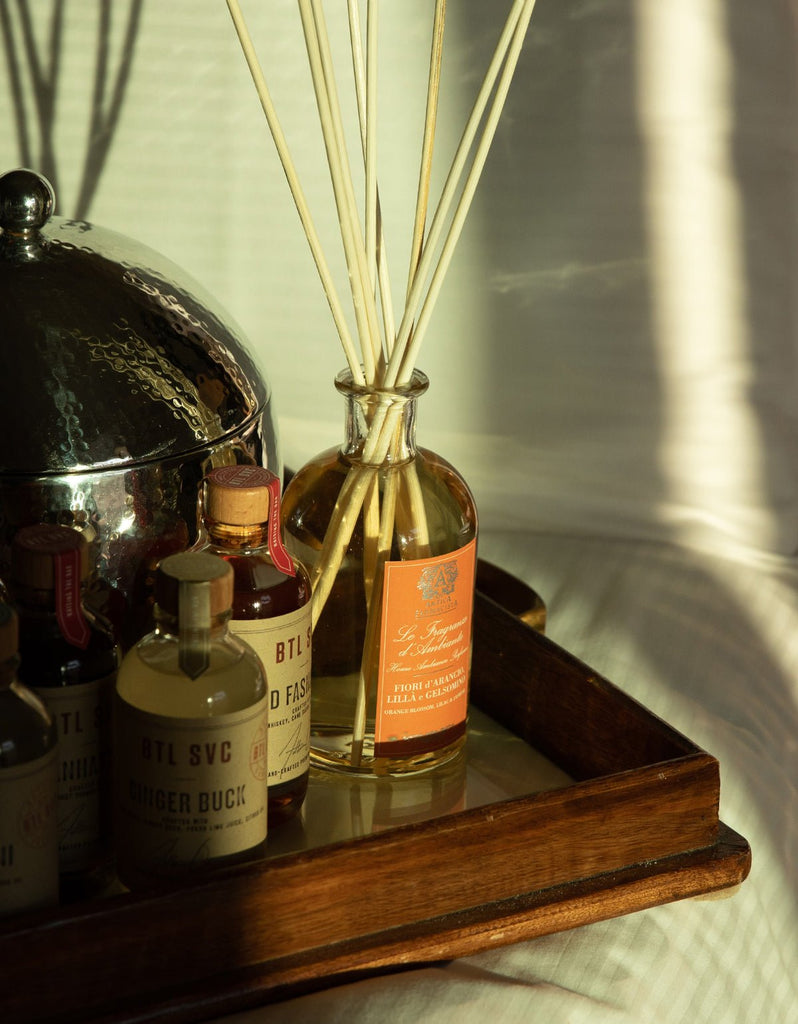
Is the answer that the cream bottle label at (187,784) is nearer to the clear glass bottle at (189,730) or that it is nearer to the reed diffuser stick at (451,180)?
the clear glass bottle at (189,730)

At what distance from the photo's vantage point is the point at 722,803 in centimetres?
69

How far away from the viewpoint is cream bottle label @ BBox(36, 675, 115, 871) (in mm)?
460

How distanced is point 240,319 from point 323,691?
0.49m

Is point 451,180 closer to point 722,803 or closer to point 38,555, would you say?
point 38,555

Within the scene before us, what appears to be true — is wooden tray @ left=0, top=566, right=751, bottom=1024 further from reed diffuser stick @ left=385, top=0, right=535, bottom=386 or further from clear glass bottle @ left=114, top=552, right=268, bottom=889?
reed diffuser stick @ left=385, top=0, right=535, bottom=386

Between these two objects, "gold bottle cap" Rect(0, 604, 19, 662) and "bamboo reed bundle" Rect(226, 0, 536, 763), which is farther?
"bamboo reed bundle" Rect(226, 0, 536, 763)

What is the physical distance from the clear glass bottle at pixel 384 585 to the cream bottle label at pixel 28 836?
0.17 m

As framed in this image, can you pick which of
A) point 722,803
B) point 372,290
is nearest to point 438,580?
point 372,290

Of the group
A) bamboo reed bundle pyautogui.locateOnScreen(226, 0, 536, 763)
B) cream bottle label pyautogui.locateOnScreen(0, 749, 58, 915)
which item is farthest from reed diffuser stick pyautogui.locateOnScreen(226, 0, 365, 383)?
cream bottle label pyautogui.locateOnScreen(0, 749, 58, 915)

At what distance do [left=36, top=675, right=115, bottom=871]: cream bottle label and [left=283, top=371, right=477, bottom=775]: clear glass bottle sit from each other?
13cm

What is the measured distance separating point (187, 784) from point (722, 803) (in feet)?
1.15

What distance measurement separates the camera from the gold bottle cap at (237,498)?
1.56ft

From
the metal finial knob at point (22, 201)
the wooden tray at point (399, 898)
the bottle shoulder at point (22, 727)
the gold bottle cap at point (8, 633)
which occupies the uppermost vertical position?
the metal finial knob at point (22, 201)

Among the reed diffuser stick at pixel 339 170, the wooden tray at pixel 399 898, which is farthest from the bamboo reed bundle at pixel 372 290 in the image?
the wooden tray at pixel 399 898
